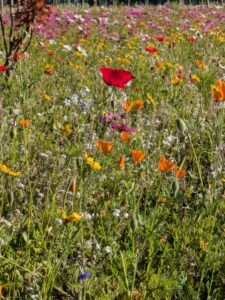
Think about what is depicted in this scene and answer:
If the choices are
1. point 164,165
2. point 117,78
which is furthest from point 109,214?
point 117,78

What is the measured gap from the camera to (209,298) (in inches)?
73.5

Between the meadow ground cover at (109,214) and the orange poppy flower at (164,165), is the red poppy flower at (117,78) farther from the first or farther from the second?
the orange poppy flower at (164,165)

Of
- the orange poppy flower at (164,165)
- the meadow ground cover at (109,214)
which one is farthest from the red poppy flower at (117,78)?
the orange poppy flower at (164,165)

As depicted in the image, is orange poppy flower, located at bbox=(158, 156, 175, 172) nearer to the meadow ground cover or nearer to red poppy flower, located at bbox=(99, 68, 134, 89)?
the meadow ground cover

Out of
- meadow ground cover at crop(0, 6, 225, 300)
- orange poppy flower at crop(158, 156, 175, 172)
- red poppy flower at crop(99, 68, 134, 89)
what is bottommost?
meadow ground cover at crop(0, 6, 225, 300)

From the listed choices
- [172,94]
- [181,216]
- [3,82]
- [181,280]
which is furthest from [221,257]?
[3,82]

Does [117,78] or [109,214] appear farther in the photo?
[109,214]

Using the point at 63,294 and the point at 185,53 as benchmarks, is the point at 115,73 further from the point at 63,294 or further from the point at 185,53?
the point at 185,53

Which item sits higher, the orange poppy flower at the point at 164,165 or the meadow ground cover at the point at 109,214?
the orange poppy flower at the point at 164,165

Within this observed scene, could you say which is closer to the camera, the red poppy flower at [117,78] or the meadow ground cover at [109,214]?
the meadow ground cover at [109,214]

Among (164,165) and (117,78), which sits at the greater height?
(117,78)

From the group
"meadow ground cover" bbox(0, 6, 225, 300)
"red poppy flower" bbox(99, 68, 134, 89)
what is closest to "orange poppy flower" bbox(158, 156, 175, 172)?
"meadow ground cover" bbox(0, 6, 225, 300)

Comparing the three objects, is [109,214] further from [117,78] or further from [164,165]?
[117,78]

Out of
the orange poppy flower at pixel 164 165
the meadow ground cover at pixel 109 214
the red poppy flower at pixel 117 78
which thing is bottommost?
the meadow ground cover at pixel 109 214
